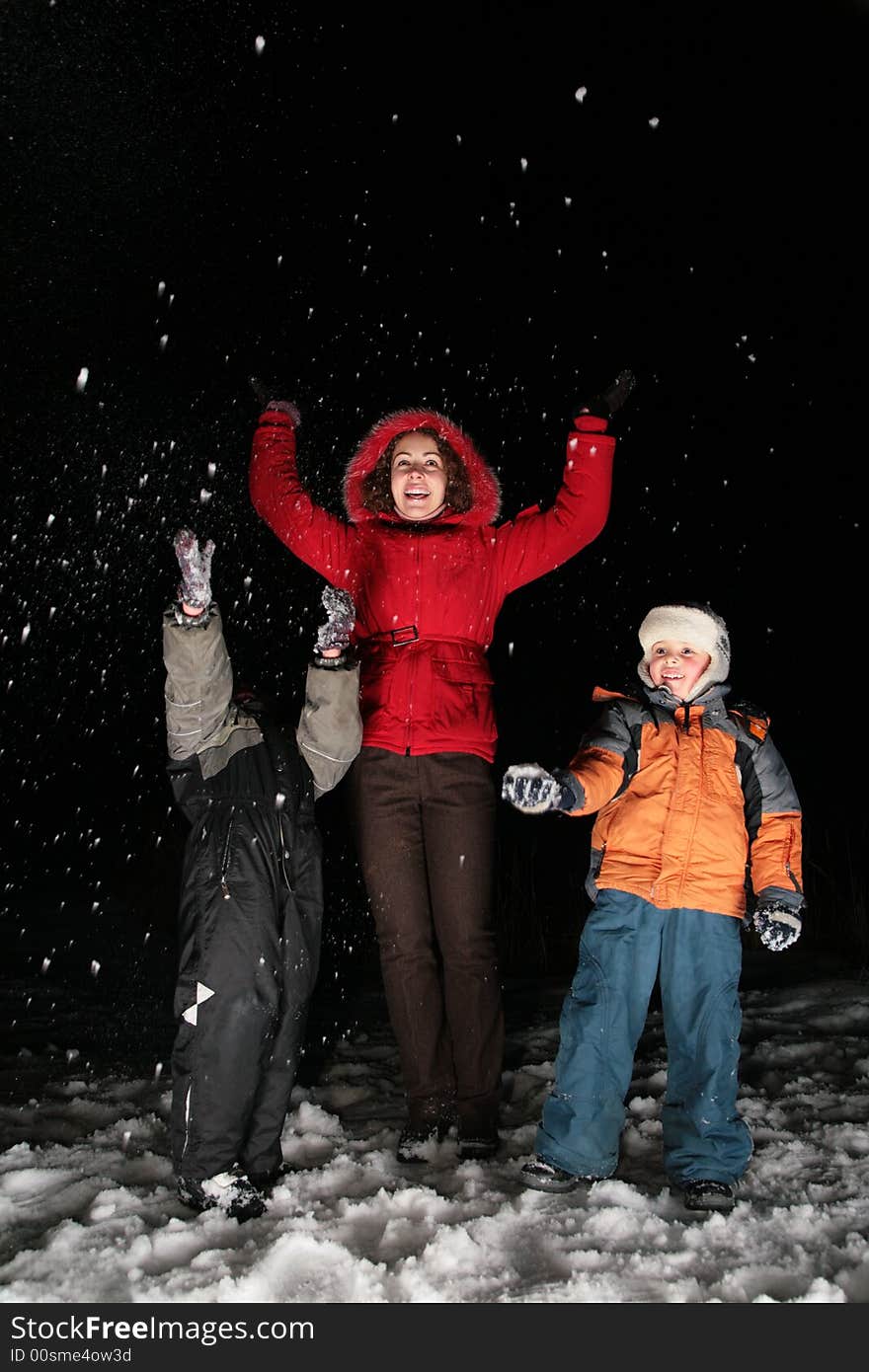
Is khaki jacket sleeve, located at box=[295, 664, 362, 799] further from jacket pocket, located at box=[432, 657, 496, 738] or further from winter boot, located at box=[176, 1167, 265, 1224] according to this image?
winter boot, located at box=[176, 1167, 265, 1224]

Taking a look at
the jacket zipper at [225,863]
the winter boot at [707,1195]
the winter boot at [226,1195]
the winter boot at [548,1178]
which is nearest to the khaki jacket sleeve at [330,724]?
the jacket zipper at [225,863]

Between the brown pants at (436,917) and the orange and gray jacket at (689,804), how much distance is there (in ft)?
1.17

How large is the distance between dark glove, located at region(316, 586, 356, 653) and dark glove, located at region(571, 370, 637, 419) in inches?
44.2

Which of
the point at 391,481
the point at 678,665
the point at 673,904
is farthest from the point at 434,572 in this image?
the point at 673,904

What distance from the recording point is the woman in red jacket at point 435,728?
2854 millimetres

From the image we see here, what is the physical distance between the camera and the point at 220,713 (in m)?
2.58

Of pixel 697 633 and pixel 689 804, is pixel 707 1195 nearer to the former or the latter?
pixel 689 804

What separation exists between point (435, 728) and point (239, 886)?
740 mm

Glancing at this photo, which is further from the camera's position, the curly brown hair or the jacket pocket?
the curly brown hair

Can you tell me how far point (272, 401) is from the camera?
3451 mm

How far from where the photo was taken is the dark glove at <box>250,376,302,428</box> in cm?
342

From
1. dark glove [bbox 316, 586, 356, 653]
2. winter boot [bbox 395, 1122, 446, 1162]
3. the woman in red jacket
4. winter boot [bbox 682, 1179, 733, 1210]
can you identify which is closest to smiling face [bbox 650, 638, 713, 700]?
the woman in red jacket

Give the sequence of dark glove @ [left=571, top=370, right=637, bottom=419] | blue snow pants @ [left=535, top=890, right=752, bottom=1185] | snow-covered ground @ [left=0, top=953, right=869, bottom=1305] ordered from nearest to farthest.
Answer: snow-covered ground @ [left=0, top=953, right=869, bottom=1305]
blue snow pants @ [left=535, top=890, right=752, bottom=1185]
dark glove @ [left=571, top=370, right=637, bottom=419]
